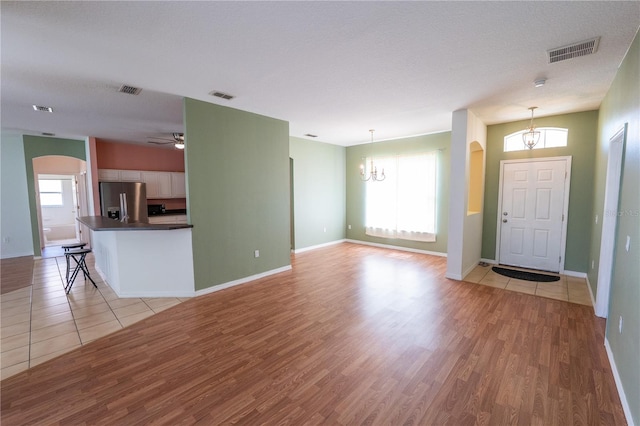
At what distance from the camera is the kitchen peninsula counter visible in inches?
149

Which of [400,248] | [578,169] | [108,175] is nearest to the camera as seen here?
[578,169]

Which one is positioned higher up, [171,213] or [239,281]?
[171,213]

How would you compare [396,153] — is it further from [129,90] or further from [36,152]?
[36,152]

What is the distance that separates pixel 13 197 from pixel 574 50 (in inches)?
393

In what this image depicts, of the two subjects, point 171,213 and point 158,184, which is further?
point 171,213

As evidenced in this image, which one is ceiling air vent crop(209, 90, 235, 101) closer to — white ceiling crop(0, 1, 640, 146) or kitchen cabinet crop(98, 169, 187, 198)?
white ceiling crop(0, 1, 640, 146)

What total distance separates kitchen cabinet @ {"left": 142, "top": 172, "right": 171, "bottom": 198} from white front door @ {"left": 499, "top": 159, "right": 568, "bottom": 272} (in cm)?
813

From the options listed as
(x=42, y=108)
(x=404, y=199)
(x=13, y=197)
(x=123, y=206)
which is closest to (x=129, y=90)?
(x=42, y=108)

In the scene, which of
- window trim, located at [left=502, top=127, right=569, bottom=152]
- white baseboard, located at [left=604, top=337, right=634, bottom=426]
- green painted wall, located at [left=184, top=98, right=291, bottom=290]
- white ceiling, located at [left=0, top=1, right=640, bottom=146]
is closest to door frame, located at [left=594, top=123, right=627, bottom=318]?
white baseboard, located at [left=604, top=337, right=634, bottom=426]

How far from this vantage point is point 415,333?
9.53ft

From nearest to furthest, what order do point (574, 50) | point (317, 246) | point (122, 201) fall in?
point (574, 50) < point (122, 201) < point (317, 246)

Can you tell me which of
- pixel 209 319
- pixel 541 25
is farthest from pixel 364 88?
pixel 209 319

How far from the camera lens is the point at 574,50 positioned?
8.09 ft

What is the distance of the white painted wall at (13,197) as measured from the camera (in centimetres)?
602
